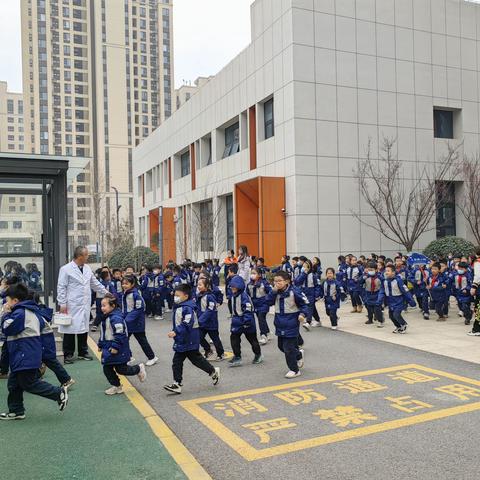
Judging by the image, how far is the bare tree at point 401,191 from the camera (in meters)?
22.1

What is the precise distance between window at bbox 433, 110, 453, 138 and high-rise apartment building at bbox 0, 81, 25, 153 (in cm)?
11735

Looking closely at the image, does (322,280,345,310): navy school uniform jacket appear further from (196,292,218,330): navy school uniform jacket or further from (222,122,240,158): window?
(222,122,240,158): window

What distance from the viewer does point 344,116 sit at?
74.9 feet

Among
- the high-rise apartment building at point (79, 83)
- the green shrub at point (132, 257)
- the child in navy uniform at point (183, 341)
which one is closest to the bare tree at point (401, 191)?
the green shrub at point (132, 257)

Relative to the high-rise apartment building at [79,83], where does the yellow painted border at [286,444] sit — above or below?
below

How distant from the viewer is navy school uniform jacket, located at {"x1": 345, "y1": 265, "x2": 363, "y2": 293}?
14.5m

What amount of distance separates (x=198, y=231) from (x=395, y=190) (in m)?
13.8

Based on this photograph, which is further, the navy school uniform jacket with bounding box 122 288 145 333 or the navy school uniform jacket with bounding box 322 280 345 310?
the navy school uniform jacket with bounding box 322 280 345 310

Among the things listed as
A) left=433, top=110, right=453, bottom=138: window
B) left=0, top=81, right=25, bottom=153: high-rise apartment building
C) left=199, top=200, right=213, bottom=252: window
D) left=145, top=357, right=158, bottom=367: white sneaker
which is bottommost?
left=145, top=357, right=158, bottom=367: white sneaker

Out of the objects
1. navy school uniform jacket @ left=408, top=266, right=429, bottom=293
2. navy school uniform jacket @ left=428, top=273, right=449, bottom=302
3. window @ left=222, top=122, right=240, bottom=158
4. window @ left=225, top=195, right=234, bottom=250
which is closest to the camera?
navy school uniform jacket @ left=428, top=273, right=449, bottom=302

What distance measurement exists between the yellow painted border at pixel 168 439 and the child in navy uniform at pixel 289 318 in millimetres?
2248

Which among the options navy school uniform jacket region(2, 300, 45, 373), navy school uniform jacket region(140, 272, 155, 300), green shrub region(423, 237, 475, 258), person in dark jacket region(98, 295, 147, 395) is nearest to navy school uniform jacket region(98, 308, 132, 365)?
person in dark jacket region(98, 295, 147, 395)

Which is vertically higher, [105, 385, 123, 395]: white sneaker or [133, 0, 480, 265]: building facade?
[133, 0, 480, 265]: building facade

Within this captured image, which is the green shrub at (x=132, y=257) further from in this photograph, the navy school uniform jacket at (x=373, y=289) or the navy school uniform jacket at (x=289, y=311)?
the navy school uniform jacket at (x=289, y=311)
